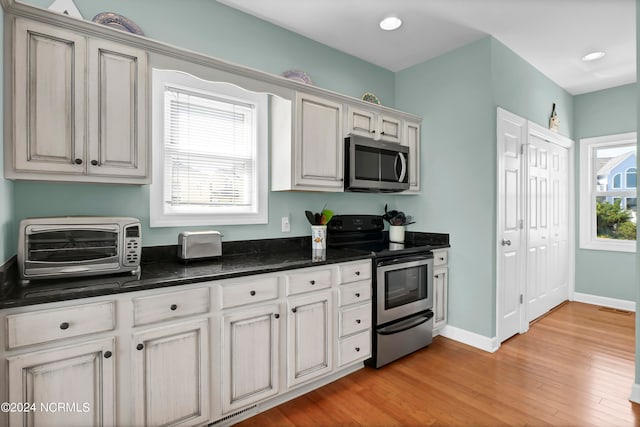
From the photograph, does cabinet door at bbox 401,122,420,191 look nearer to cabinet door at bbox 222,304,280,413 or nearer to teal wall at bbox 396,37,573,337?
teal wall at bbox 396,37,573,337

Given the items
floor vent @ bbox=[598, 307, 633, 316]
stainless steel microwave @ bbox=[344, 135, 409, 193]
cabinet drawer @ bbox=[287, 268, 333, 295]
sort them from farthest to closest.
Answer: floor vent @ bbox=[598, 307, 633, 316] → stainless steel microwave @ bbox=[344, 135, 409, 193] → cabinet drawer @ bbox=[287, 268, 333, 295]

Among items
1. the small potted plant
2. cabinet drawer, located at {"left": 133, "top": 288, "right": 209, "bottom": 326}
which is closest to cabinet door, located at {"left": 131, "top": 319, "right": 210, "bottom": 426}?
cabinet drawer, located at {"left": 133, "top": 288, "right": 209, "bottom": 326}

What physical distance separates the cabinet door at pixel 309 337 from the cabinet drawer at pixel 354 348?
117 millimetres

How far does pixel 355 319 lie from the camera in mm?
2375

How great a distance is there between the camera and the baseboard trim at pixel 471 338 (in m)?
2.84

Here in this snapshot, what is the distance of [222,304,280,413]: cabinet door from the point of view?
70.2 inches

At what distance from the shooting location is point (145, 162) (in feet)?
5.95

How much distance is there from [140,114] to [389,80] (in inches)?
108

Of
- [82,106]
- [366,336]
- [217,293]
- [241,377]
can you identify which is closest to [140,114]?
[82,106]

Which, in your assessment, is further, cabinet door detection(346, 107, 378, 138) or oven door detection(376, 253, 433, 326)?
cabinet door detection(346, 107, 378, 138)

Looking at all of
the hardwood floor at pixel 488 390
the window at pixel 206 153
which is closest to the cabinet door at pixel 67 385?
the hardwood floor at pixel 488 390

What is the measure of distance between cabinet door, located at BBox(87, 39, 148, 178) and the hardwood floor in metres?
1.65

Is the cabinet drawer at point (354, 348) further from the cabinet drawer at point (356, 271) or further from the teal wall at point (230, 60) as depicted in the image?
the teal wall at point (230, 60)

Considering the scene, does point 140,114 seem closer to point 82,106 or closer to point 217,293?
point 82,106
